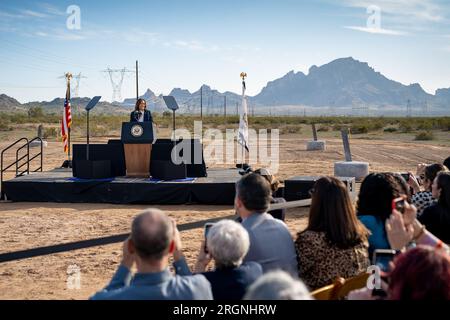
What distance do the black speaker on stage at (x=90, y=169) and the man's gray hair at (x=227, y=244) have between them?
9.17m

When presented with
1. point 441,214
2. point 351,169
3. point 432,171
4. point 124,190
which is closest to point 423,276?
point 441,214

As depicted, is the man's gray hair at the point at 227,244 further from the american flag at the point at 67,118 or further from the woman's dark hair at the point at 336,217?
the american flag at the point at 67,118

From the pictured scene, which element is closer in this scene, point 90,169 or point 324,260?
point 324,260

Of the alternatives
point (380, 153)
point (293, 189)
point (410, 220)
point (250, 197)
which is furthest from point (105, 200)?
point (380, 153)

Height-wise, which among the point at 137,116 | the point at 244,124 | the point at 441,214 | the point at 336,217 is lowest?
the point at 441,214

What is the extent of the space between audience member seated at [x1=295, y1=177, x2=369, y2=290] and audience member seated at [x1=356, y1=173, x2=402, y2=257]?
0.76ft

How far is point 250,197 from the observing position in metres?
3.81

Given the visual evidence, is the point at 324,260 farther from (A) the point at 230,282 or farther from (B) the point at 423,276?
(B) the point at 423,276

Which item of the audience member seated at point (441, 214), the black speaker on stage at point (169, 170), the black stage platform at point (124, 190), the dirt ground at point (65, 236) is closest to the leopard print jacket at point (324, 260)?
the audience member seated at point (441, 214)

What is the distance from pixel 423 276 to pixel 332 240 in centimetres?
154

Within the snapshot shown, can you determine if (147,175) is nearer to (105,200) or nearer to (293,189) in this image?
(105,200)

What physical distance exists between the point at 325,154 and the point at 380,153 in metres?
2.58

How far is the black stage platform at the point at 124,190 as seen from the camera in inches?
444

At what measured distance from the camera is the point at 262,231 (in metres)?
3.71
